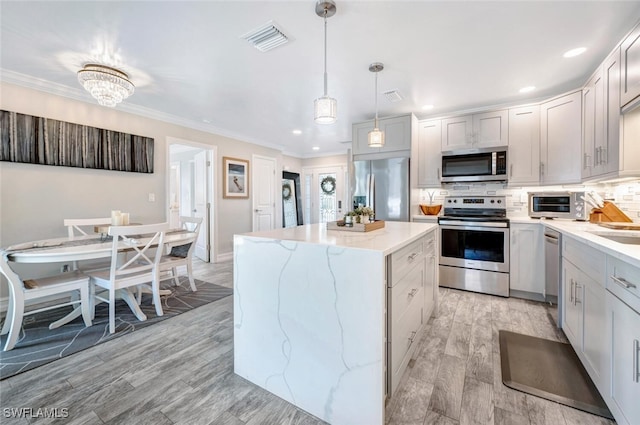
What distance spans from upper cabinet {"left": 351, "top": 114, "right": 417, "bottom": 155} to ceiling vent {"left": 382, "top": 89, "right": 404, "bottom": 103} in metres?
0.50

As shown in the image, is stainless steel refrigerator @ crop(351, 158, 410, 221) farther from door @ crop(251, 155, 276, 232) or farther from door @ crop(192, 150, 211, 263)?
door @ crop(192, 150, 211, 263)

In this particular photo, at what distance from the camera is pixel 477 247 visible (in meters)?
3.28

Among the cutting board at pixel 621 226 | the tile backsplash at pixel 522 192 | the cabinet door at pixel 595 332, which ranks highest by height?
the tile backsplash at pixel 522 192

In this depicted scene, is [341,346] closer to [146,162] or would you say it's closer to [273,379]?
[273,379]

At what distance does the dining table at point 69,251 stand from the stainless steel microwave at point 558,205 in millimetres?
4146

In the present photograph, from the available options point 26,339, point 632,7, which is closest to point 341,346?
point 26,339

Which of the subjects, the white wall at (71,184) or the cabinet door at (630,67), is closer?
the cabinet door at (630,67)

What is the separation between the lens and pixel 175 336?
89.4 inches

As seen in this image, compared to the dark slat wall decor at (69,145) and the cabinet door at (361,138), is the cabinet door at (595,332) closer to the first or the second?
the cabinet door at (361,138)

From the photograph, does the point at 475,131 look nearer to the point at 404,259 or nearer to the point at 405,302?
the point at 404,259

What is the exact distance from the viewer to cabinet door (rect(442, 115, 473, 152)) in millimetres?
3564

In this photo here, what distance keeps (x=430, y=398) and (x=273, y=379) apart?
913 millimetres

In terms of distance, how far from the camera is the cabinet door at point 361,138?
3975mm

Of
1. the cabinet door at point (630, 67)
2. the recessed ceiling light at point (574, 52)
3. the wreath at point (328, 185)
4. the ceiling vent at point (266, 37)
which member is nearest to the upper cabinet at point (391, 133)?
the recessed ceiling light at point (574, 52)
